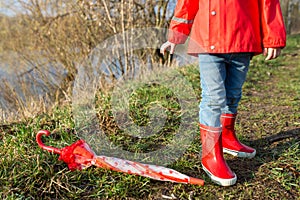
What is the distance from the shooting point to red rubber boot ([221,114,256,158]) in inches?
80.7

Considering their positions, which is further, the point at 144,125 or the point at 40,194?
the point at 144,125

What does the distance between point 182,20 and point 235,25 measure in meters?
0.32

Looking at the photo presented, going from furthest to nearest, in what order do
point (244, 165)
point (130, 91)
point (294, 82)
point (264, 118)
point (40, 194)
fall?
point (294, 82) < point (130, 91) < point (264, 118) < point (244, 165) < point (40, 194)

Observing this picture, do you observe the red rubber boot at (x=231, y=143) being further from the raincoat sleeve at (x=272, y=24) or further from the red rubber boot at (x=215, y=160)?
the raincoat sleeve at (x=272, y=24)

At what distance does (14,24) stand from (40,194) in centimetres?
506

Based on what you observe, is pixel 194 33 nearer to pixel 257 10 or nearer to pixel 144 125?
pixel 257 10

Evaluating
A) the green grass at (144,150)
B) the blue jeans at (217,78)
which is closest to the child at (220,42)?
the blue jeans at (217,78)

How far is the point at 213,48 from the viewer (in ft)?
5.48

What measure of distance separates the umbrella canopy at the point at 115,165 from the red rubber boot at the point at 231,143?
18.1 inches

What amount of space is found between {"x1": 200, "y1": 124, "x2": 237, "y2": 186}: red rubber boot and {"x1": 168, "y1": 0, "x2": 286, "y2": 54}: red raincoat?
19.3 inches

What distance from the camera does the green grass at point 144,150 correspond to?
168 centimetres

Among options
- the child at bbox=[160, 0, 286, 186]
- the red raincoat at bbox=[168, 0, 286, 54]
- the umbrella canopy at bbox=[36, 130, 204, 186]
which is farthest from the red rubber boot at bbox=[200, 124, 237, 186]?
the red raincoat at bbox=[168, 0, 286, 54]

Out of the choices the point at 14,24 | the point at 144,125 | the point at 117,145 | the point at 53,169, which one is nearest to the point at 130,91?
the point at 144,125

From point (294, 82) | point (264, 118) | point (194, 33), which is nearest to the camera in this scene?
Answer: point (194, 33)
